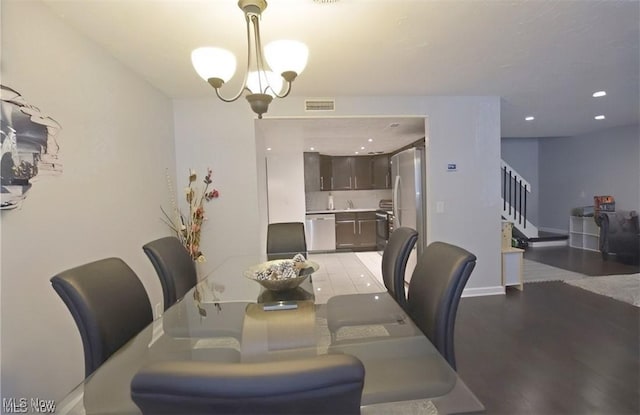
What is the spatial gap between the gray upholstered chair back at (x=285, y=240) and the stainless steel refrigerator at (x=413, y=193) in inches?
61.3

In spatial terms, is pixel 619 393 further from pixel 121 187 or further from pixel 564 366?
pixel 121 187

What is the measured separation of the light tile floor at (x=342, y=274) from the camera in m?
3.70

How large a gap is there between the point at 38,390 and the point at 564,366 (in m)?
3.27

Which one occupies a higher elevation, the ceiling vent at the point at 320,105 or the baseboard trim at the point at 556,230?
the ceiling vent at the point at 320,105

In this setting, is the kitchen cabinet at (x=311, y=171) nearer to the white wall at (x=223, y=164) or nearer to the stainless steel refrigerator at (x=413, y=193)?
the stainless steel refrigerator at (x=413, y=193)

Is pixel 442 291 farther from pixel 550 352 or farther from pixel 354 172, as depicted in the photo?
pixel 354 172

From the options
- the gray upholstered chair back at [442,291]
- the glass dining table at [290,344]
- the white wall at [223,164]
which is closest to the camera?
the glass dining table at [290,344]

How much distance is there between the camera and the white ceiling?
1.67 m

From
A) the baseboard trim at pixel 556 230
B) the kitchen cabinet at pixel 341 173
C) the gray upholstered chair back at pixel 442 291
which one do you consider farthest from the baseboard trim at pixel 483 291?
the baseboard trim at pixel 556 230

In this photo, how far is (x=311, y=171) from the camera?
6.36 meters

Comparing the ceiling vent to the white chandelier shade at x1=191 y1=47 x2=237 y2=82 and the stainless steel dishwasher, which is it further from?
the stainless steel dishwasher

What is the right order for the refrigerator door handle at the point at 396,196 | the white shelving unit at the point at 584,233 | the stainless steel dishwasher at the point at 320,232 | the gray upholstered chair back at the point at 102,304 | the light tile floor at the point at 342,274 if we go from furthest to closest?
1. the stainless steel dishwasher at the point at 320,232
2. the white shelving unit at the point at 584,233
3. the refrigerator door handle at the point at 396,196
4. the light tile floor at the point at 342,274
5. the gray upholstered chair back at the point at 102,304

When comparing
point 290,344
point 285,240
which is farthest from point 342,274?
point 290,344
